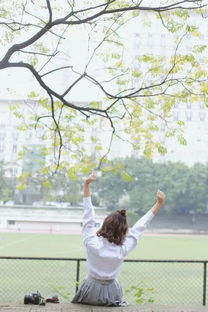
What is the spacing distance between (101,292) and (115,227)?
1.37 ft

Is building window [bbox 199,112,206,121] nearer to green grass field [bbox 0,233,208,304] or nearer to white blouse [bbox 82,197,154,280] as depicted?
green grass field [bbox 0,233,208,304]

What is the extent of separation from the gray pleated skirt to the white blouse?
59 mm

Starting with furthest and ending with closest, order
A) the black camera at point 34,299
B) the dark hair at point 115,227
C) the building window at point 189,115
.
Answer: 1. the building window at point 189,115
2. the black camera at point 34,299
3. the dark hair at point 115,227

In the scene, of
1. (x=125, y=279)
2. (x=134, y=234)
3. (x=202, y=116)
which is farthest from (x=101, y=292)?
(x=202, y=116)

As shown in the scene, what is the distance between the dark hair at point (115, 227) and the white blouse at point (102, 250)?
0.15 ft

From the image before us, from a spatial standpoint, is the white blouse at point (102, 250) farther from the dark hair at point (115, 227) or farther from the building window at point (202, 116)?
the building window at point (202, 116)

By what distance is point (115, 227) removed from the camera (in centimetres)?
246

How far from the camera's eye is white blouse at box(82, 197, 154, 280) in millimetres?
2500

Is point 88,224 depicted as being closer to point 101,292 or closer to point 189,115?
point 101,292

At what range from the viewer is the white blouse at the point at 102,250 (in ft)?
8.20

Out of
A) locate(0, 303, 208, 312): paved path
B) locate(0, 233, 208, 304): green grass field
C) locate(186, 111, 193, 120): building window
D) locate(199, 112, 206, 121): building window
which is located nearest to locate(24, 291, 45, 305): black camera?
locate(0, 303, 208, 312): paved path

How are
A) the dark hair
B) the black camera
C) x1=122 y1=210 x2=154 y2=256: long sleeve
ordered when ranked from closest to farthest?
A: the dark hair < x1=122 y1=210 x2=154 y2=256: long sleeve < the black camera

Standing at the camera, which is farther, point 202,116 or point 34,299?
point 202,116

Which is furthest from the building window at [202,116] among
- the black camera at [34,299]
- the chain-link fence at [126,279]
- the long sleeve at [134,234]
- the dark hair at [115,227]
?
the dark hair at [115,227]
